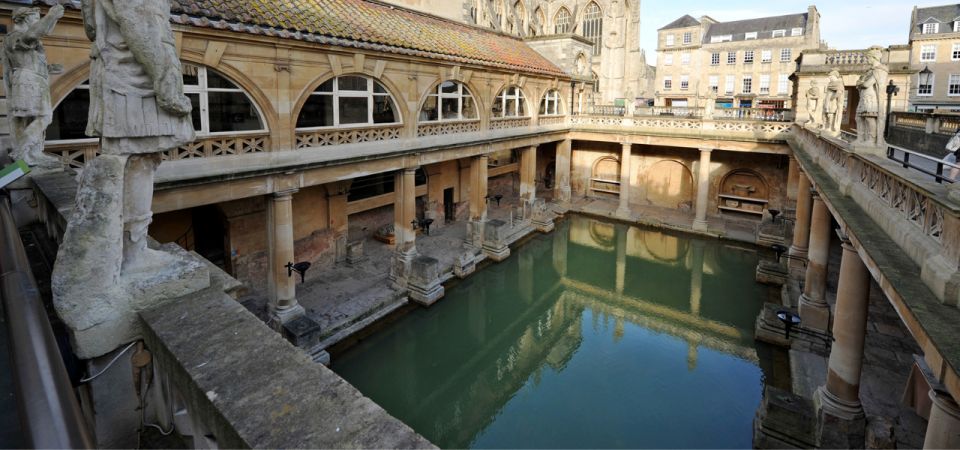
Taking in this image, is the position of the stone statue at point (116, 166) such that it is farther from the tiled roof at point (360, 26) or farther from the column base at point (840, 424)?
the column base at point (840, 424)

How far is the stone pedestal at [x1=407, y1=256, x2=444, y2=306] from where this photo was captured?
48.9ft

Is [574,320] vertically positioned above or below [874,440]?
below

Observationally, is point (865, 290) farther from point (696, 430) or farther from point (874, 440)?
point (696, 430)

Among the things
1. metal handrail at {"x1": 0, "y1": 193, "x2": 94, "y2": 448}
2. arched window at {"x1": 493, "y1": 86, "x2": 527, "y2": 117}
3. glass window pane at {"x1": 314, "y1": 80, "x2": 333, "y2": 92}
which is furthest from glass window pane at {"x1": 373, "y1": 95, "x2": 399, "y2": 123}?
metal handrail at {"x1": 0, "y1": 193, "x2": 94, "y2": 448}

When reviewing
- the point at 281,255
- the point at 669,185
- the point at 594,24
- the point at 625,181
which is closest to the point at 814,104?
the point at 625,181

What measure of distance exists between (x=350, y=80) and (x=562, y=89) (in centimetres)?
1237

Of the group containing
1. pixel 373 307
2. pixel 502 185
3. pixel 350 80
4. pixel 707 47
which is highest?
pixel 707 47

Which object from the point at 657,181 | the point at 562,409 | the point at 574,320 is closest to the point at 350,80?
the point at 574,320

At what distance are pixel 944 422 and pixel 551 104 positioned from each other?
2115cm

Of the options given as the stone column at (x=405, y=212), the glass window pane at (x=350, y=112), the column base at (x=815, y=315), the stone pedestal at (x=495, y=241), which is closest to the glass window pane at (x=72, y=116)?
the stone column at (x=405, y=212)

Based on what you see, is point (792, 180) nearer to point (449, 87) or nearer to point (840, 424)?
point (449, 87)

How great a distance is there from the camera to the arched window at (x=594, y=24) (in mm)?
47156

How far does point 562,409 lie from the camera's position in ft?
34.7

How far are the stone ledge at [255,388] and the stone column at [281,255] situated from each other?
916cm
